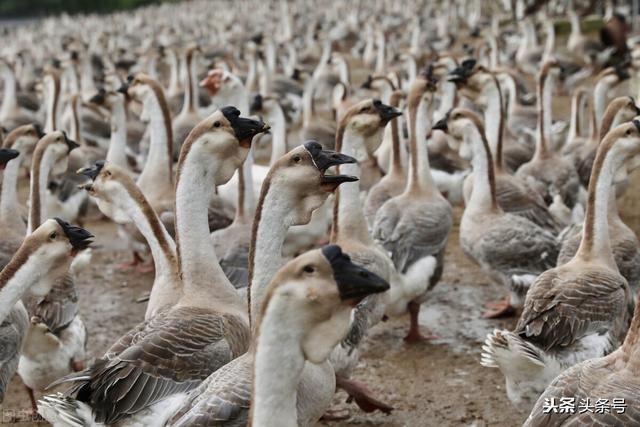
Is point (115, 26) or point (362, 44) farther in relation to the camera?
point (115, 26)

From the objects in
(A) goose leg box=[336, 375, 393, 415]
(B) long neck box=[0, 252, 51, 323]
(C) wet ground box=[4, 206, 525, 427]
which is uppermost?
(B) long neck box=[0, 252, 51, 323]

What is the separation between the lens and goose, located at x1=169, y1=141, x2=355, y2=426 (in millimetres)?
3912

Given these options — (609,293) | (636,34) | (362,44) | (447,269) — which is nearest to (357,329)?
(609,293)

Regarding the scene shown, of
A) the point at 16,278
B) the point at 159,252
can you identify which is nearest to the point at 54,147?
the point at 159,252

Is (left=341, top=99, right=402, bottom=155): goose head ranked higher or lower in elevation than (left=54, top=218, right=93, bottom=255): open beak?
higher

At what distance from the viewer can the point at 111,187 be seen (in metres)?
5.93

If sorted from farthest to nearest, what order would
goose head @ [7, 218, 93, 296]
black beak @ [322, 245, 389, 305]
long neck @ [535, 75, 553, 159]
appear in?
long neck @ [535, 75, 553, 159]
goose head @ [7, 218, 93, 296]
black beak @ [322, 245, 389, 305]

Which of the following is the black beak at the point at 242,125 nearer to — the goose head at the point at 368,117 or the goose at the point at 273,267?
the goose at the point at 273,267

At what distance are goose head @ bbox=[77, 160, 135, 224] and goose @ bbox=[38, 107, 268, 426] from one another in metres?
0.68

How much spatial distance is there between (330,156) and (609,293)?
2167mm

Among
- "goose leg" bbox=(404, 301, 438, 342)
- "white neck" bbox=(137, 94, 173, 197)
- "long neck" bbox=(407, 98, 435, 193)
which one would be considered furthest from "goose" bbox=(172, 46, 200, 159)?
"goose leg" bbox=(404, 301, 438, 342)

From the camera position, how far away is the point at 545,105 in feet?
33.6

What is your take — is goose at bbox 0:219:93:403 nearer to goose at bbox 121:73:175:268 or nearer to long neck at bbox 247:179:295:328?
long neck at bbox 247:179:295:328

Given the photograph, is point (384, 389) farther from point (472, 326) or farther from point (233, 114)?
point (233, 114)
